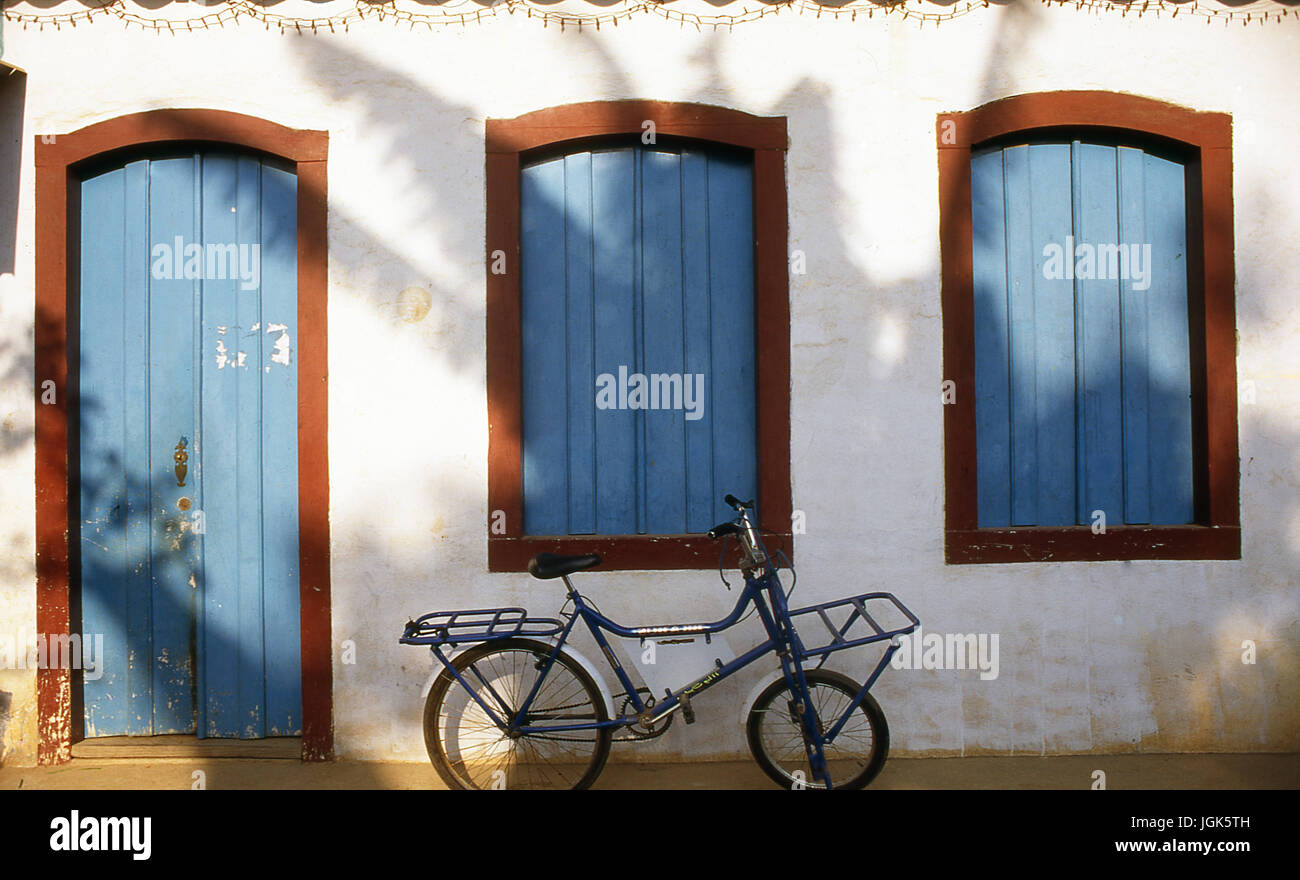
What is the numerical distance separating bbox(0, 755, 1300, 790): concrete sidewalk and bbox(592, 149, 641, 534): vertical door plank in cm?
121

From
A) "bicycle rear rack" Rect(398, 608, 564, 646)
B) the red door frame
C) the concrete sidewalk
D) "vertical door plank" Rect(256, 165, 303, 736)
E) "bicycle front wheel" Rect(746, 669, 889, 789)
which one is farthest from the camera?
"vertical door plank" Rect(256, 165, 303, 736)

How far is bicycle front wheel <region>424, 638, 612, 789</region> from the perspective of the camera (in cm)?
384

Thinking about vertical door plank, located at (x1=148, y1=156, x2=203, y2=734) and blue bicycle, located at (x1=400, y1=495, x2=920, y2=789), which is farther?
vertical door plank, located at (x1=148, y1=156, x2=203, y2=734)

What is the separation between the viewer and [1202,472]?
4516mm

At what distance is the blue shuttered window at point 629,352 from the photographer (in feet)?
14.7

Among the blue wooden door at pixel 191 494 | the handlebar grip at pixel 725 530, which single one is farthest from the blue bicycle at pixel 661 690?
the blue wooden door at pixel 191 494

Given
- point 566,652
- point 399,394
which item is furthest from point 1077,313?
point 399,394

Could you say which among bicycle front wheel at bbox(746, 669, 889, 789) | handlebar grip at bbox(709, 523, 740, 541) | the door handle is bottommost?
bicycle front wheel at bbox(746, 669, 889, 789)

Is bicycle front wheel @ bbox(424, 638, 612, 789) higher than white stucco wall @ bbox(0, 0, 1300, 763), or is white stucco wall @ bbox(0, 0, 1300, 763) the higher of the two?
white stucco wall @ bbox(0, 0, 1300, 763)

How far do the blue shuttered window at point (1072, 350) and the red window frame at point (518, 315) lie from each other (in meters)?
1.01

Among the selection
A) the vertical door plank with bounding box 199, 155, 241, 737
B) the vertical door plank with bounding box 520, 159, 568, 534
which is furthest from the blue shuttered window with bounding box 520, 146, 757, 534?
the vertical door plank with bounding box 199, 155, 241, 737

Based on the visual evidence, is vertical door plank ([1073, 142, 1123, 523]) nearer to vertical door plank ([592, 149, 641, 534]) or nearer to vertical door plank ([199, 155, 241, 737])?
vertical door plank ([592, 149, 641, 534])

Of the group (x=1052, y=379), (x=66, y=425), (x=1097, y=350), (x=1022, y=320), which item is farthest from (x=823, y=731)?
(x=66, y=425)
